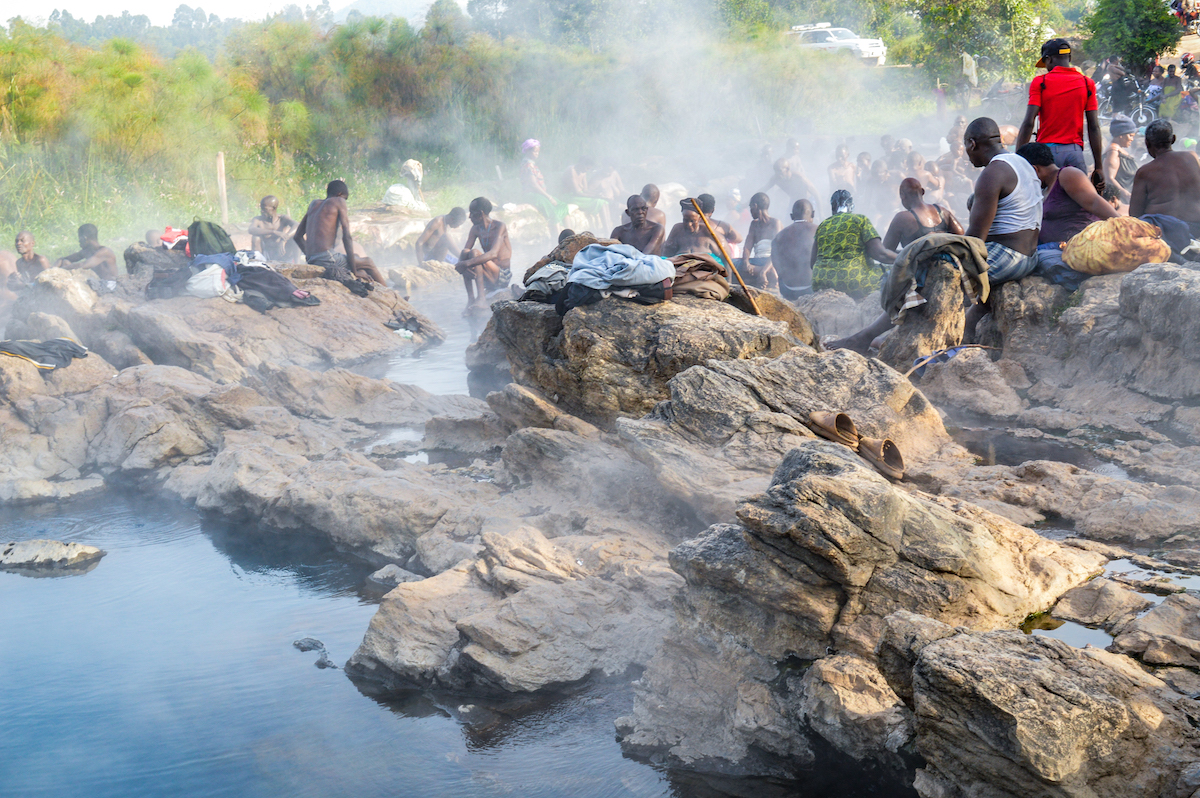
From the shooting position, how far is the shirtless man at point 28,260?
468 inches

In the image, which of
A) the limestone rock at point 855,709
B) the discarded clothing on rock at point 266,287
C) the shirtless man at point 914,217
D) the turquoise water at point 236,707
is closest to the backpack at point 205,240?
the discarded clothing on rock at point 266,287

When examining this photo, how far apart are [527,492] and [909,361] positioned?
2.65 meters

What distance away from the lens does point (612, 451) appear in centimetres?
498

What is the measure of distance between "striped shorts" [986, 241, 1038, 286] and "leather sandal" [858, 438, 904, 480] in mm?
2109

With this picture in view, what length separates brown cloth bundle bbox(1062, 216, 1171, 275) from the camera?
5.61m

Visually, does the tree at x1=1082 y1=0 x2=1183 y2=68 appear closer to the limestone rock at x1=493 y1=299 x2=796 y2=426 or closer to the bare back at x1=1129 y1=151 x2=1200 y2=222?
the bare back at x1=1129 y1=151 x2=1200 y2=222

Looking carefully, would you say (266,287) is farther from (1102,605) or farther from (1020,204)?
(1102,605)

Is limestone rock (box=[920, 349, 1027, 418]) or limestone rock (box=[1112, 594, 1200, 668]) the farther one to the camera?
limestone rock (box=[920, 349, 1027, 418])

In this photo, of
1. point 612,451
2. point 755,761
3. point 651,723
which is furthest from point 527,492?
point 755,761

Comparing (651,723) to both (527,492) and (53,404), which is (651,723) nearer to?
(527,492)

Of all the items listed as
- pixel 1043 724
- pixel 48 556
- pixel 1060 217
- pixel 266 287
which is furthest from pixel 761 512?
pixel 266 287

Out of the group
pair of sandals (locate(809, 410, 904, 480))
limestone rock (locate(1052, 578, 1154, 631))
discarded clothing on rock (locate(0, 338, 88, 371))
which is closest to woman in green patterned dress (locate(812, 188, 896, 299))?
pair of sandals (locate(809, 410, 904, 480))

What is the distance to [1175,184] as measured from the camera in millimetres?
6332

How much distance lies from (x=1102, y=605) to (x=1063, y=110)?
485 centimetres
